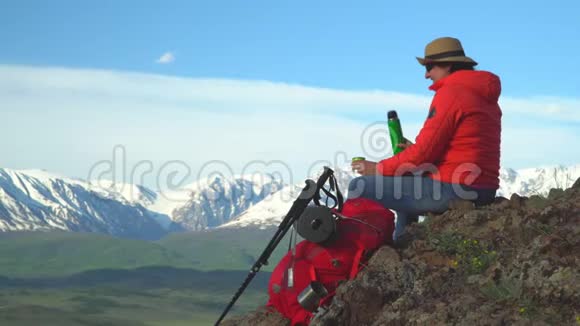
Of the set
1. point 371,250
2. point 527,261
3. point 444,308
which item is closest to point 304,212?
point 371,250

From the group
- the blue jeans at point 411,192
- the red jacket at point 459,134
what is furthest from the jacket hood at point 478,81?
the blue jeans at point 411,192

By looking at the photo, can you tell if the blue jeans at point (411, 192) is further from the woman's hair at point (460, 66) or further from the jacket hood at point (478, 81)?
the woman's hair at point (460, 66)

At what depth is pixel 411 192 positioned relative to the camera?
927 cm

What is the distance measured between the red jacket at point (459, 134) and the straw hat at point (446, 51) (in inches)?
7.4

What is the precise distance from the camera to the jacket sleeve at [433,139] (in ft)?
29.5

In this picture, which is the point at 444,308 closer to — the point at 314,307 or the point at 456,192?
the point at 314,307

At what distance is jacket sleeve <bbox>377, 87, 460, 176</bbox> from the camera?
8984mm

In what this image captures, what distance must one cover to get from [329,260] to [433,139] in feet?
6.23

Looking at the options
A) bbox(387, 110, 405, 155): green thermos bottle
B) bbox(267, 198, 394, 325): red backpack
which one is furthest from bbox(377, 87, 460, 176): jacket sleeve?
bbox(387, 110, 405, 155): green thermos bottle

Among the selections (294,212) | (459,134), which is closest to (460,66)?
(459,134)

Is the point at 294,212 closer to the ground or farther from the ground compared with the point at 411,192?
closer to the ground

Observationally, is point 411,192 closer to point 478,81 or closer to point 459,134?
point 459,134

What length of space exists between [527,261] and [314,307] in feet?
7.76

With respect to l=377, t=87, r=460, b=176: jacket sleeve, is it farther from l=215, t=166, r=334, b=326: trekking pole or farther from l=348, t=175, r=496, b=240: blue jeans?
l=215, t=166, r=334, b=326: trekking pole
